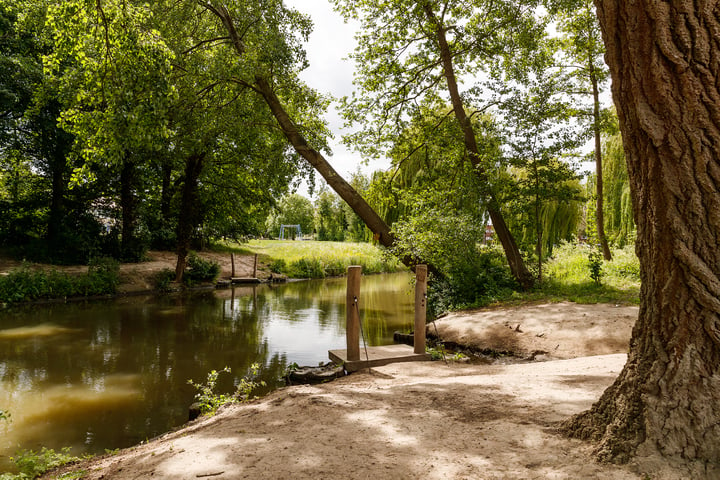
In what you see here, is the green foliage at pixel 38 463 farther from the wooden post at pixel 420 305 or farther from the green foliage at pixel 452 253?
the green foliage at pixel 452 253

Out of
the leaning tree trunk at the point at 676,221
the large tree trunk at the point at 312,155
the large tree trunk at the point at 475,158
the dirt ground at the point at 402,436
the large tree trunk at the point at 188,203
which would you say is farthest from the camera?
the large tree trunk at the point at 188,203

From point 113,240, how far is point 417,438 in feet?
66.3

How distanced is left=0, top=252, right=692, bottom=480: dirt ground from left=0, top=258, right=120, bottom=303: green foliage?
1286 centimetres

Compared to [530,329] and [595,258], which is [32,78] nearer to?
[530,329]

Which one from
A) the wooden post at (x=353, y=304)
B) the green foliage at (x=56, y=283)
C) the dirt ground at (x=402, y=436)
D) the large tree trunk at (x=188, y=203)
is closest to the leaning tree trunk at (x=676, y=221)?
the dirt ground at (x=402, y=436)

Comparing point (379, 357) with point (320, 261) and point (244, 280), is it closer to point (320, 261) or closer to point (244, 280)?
point (244, 280)

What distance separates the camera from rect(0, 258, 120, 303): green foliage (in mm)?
14383

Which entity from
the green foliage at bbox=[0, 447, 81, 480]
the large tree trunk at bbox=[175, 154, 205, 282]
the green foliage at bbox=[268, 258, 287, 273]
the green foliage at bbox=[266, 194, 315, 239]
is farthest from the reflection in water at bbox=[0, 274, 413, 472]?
the green foliage at bbox=[266, 194, 315, 239]

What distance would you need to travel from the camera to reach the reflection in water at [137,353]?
18.8 feet

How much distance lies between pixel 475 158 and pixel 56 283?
1449cm

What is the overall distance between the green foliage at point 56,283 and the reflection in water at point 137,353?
106 cm

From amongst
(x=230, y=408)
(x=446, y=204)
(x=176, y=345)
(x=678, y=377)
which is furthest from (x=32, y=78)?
(x=678, y=377)

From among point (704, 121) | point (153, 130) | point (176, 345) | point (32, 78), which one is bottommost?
point (176, 345)

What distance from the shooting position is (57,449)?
4938 millimetres
